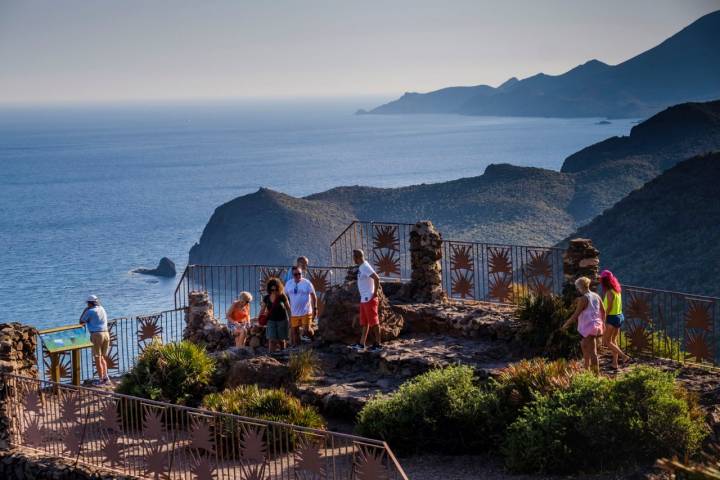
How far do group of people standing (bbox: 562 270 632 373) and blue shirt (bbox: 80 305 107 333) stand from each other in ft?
29.4

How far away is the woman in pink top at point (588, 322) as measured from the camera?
55.7 feet

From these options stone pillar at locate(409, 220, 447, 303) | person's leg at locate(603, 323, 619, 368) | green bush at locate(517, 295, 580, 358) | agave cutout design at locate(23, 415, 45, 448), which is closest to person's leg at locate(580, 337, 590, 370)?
person's leg at locate(603, 323, 619, 368)

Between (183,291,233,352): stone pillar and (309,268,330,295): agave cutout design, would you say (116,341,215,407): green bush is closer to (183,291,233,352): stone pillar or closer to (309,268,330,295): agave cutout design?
(183,291,233,352): stone pillar

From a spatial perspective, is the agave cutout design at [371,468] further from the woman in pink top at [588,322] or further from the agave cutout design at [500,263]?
the agave cutout design at [500,263]

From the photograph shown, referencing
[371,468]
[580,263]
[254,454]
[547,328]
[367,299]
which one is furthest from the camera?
[367,299]

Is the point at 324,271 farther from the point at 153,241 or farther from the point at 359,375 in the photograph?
the point at 153,241

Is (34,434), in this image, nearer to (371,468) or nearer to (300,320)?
(300,320)

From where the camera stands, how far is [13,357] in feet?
58.9

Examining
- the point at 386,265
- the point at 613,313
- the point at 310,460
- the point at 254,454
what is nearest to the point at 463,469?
the point at 310,460

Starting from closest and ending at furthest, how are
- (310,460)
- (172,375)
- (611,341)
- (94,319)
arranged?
(310,460) < (611,341) < (172,375) < (94,319)

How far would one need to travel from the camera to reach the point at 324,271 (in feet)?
85.6

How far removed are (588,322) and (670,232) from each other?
52295mm

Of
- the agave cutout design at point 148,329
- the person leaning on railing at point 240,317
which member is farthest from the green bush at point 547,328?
the agave cutout design at point 148,329

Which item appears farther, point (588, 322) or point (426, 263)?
point (426, 263)
